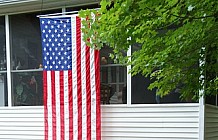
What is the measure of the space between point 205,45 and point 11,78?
13.7 ft

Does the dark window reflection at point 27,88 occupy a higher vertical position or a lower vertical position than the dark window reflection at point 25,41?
lower

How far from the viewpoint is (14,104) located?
5891 mm

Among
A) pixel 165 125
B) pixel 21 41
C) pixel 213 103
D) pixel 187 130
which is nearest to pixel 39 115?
pixel 21 41

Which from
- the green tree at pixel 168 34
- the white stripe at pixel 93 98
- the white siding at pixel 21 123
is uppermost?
the green tree at pixel 168 34

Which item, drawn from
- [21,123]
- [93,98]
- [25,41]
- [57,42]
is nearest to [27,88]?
[21,123]

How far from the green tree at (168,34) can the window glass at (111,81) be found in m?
1.77

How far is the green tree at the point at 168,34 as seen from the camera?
104 inches

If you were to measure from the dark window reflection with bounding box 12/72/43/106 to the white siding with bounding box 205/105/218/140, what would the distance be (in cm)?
302

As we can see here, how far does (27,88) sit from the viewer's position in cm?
577

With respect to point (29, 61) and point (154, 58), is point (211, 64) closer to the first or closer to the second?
point (154, 58)

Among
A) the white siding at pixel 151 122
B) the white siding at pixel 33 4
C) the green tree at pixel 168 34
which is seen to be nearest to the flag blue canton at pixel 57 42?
the white siding at pixel 33 4

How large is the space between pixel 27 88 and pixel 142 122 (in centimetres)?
234

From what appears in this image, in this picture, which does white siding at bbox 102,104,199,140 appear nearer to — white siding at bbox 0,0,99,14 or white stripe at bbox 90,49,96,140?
white stripe at bbox 90,49,96,140

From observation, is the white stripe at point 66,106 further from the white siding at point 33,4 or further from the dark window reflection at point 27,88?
the white siding at point 33,4
